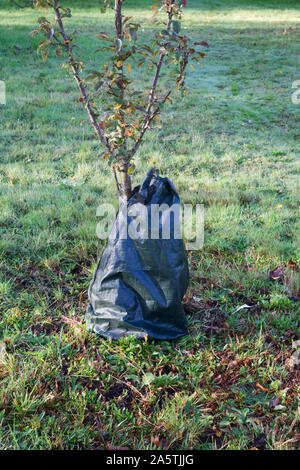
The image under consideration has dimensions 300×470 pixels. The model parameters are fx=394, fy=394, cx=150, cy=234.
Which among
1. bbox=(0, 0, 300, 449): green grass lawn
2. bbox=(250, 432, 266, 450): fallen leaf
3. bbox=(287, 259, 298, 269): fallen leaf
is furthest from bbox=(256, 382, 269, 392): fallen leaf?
bbox=(287, 259, 298, 269): fallen leaf

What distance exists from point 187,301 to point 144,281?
56 cm

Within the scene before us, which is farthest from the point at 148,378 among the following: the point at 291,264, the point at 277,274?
the point at 291,264

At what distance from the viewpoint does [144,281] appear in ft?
7.27

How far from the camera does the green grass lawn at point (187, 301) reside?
1.85m

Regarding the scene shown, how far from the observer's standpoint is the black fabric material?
85.9 inches

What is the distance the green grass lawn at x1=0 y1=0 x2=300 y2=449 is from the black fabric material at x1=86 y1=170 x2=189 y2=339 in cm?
11

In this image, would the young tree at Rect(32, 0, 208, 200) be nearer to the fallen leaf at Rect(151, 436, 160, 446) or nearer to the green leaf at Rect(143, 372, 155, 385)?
the green leaf at Rect(143, 372, 155, 385)

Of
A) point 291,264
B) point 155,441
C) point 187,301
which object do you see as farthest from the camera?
point 291,264

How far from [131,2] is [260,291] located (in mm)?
22376

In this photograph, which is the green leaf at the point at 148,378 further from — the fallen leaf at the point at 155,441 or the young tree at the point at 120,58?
the young tree at the point at 120,58

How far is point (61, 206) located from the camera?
381 centimetres

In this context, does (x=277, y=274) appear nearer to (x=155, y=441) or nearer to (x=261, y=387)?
(x=261, y=387)
